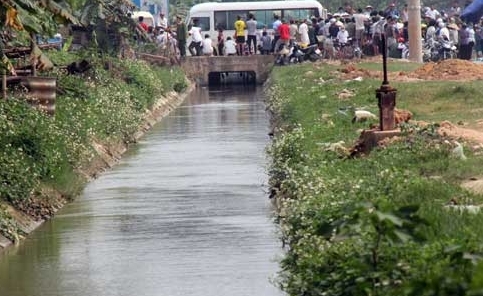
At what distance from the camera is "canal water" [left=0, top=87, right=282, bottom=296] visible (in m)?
14.8

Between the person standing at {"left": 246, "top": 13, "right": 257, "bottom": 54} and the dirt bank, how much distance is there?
16.7m

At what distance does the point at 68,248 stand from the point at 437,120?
717 centimetres

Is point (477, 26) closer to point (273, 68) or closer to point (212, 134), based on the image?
point (273, 68)

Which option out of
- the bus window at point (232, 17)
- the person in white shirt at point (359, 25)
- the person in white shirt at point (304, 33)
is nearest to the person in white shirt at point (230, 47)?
the bus window at point (232, 17)

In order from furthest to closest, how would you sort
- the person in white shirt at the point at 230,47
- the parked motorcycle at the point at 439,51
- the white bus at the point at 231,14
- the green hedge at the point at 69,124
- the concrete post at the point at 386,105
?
the white bus at the point at 231,14 < the person in white shirt at the point at 230,47 < the parked motorcycle at the point at 439,51 < the green hedge at the point at 69,124 < the concrete post at the point at 386,105

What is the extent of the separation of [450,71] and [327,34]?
15.7 metres

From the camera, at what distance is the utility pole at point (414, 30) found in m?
44.1

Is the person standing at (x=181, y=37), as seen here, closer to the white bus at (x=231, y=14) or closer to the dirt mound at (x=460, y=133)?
the white bus at (x=231, y=14)

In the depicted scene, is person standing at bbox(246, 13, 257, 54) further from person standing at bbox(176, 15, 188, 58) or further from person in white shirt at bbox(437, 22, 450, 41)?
person in white shirt at bbox(437, 22, 450, 41)

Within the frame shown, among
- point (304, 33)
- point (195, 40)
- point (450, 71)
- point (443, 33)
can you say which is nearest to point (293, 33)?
point (304, 33)

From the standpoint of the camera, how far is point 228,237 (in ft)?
57.4

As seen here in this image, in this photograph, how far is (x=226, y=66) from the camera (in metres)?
51.1

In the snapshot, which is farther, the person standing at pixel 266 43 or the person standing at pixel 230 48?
the person standing at pixel 230 48

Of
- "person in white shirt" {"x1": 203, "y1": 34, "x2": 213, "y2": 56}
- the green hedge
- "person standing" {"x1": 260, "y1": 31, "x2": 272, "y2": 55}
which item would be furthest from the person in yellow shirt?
the green hedge
